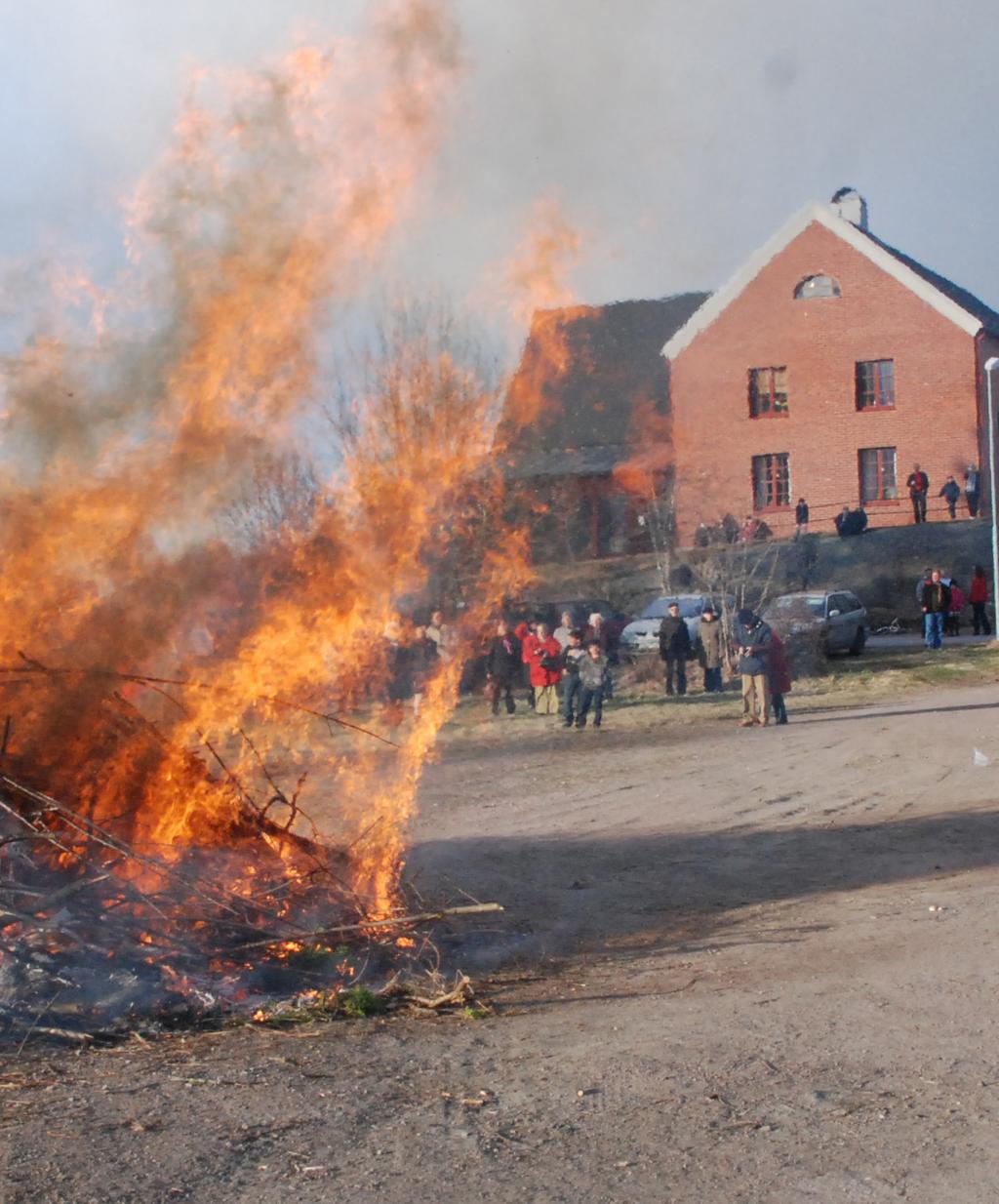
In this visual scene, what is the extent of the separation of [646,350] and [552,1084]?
3689cm

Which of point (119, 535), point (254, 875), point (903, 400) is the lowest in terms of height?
point (254, 875)

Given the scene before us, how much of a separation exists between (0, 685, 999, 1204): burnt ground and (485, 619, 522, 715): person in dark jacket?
10.6m

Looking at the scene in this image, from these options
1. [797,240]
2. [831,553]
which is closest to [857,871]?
[831,553]

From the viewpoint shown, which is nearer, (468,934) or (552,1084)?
(552,1084)

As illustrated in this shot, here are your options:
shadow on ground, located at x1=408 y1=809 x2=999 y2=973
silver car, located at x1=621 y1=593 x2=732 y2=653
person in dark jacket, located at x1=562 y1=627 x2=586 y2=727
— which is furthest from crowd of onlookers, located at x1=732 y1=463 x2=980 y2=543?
shadow on ground, located at x1=408 y1=809 x2=999 y2=973

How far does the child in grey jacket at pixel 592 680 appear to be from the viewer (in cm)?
1941

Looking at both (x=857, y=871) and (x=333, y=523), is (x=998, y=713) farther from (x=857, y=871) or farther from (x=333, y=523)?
(x=333, y=523)

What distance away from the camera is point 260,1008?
6.67 meters

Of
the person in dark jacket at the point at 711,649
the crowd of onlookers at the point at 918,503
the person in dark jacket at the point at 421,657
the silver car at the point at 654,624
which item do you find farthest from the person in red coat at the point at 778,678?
the crowd of onlookers at the point at 918,503

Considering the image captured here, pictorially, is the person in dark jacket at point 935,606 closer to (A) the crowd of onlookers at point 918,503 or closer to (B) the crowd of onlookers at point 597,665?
(B) the crowd of onlookers at point 597,665

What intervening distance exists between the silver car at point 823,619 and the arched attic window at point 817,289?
12.9 meters

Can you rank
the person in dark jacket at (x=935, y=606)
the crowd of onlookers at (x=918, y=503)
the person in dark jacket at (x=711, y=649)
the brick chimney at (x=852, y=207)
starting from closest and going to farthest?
the person in dark jacket at (x=711, y=649) → the person in dark jacket at (x=935, y=606) → the crowd of onlookers at (x=918, y=503) → the brick chimney at (x=852, y=207)

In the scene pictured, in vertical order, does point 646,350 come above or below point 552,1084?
above

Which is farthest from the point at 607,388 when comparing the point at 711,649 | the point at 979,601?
the point at 711,649
